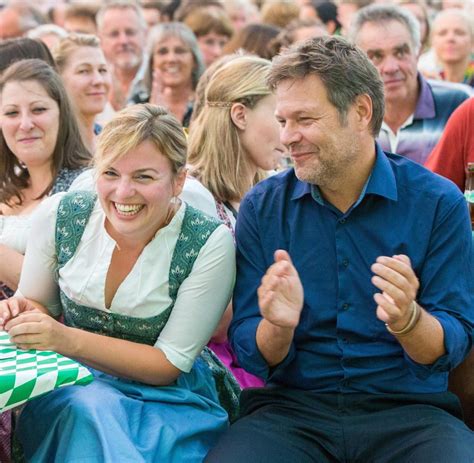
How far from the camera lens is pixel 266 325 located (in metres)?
2.55

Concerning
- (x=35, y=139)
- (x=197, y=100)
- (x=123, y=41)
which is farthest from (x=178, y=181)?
(x=123, y=41)

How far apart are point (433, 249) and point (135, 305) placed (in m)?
0.83

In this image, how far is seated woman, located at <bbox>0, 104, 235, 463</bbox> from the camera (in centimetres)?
260

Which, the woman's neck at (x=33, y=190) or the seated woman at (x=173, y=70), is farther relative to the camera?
the seated woman at (x=173, y=70)

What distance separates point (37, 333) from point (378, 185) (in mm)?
996

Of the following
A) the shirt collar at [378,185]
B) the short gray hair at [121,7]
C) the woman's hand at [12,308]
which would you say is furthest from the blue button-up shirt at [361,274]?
the short gray hair at [121,7]

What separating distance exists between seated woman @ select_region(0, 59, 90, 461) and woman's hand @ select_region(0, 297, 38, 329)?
2.66 ft

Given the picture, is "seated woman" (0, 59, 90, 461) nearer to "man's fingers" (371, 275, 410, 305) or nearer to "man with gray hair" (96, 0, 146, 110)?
"man's fingers" (371, 275, 410, 305)

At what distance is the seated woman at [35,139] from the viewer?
357 cm

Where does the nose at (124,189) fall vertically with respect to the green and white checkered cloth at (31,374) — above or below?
above

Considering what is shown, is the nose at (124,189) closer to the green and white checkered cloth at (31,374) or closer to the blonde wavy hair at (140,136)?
the blonde wavy hair at (140,136)

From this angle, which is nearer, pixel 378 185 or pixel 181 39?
pixel 378 185

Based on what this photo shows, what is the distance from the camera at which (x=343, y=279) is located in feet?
8.70

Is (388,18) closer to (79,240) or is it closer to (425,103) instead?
(425,103)
